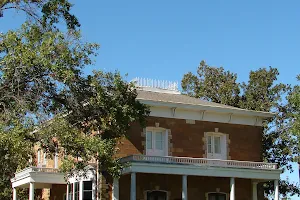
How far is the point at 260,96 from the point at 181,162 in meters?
15.6

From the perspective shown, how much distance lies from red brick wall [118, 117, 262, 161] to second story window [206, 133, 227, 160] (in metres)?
0.34

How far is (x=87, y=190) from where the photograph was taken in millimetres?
27969

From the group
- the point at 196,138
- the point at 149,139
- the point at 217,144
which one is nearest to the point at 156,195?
the point at 149,139

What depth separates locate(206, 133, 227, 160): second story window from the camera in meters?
31.5

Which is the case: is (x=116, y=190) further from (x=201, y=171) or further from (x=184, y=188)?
(x=201, y=171)

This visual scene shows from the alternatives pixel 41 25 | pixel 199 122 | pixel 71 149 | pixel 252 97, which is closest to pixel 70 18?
pixel 41 25

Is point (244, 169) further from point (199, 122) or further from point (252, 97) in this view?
point (252, 97)

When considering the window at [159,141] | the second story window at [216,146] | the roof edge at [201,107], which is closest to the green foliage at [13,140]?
the roof edge at [201,107]

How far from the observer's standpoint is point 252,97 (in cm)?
4200

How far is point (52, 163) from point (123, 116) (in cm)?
1206

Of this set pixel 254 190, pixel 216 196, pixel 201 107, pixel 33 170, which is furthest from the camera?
pixel 254 190

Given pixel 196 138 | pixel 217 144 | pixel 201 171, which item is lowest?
pixel 201 171

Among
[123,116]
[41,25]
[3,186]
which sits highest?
[41,25]

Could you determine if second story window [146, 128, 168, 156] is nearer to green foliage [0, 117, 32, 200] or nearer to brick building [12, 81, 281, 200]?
brick building [12, 81, 281, 200]
